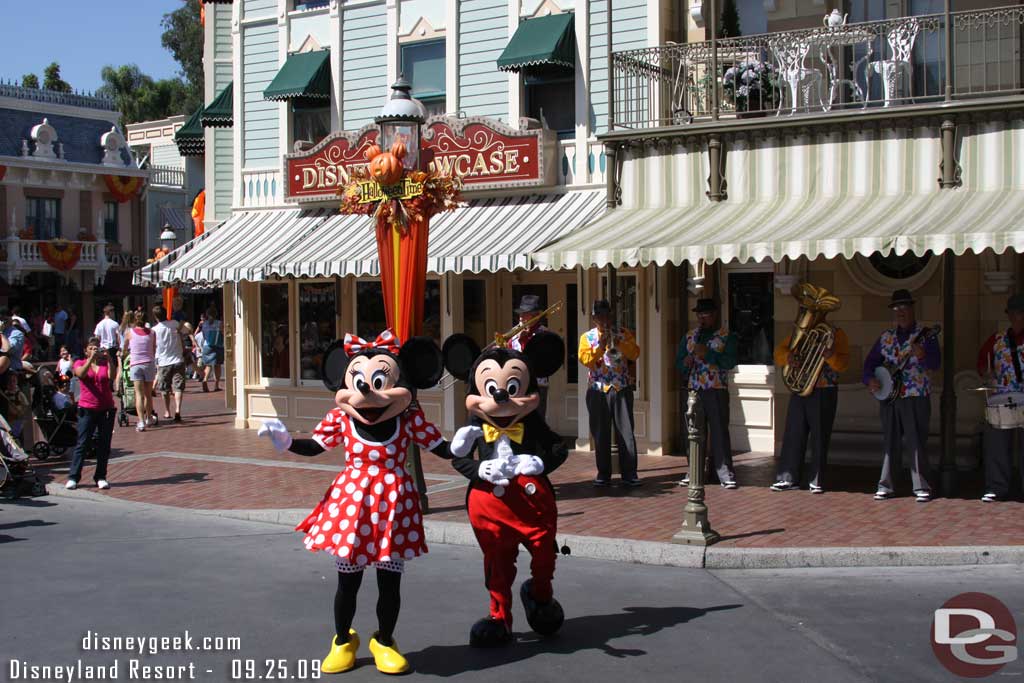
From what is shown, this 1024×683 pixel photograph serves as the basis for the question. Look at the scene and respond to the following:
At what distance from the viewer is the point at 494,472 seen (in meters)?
6.25

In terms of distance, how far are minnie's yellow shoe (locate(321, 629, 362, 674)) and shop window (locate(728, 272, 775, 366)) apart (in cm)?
852

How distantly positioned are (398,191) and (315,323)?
23.4 ft

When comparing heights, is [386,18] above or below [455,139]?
above

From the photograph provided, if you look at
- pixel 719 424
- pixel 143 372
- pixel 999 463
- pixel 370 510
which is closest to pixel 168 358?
pixel 143 372

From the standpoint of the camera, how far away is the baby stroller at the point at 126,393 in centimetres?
1803

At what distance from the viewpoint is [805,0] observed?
43.6 ft

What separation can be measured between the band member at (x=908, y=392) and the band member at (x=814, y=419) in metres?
0.37

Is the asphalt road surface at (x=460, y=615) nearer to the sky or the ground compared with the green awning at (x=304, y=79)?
nearer to the ground

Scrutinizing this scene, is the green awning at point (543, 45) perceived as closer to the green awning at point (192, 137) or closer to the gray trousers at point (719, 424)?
the gray trousers at point (719, 424)

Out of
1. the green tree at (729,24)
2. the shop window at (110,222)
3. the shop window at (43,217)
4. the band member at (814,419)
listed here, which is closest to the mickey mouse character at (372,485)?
the band member at (814,419)

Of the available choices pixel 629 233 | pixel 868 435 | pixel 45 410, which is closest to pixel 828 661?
pixel 629 233

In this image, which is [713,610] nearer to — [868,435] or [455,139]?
[868,435]

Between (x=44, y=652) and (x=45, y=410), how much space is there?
28.6 feet

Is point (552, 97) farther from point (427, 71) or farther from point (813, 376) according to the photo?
point (813, 376)
